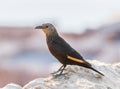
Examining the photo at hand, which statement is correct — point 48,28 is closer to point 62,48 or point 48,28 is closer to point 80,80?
point 62,48

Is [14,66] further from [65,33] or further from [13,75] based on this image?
[65,33]

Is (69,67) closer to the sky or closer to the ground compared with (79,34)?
closer to the ground

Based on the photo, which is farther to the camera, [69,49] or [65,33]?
[65,33]

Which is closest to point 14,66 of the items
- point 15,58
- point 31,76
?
point 15,58

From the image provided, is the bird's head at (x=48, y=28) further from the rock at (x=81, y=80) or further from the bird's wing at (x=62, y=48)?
the rock at (x=81, y=80)

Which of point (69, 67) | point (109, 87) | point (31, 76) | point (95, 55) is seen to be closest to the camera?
point (109, 87)

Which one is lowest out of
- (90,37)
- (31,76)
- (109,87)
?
(109,87)

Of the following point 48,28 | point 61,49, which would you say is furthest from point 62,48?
point 48,28
